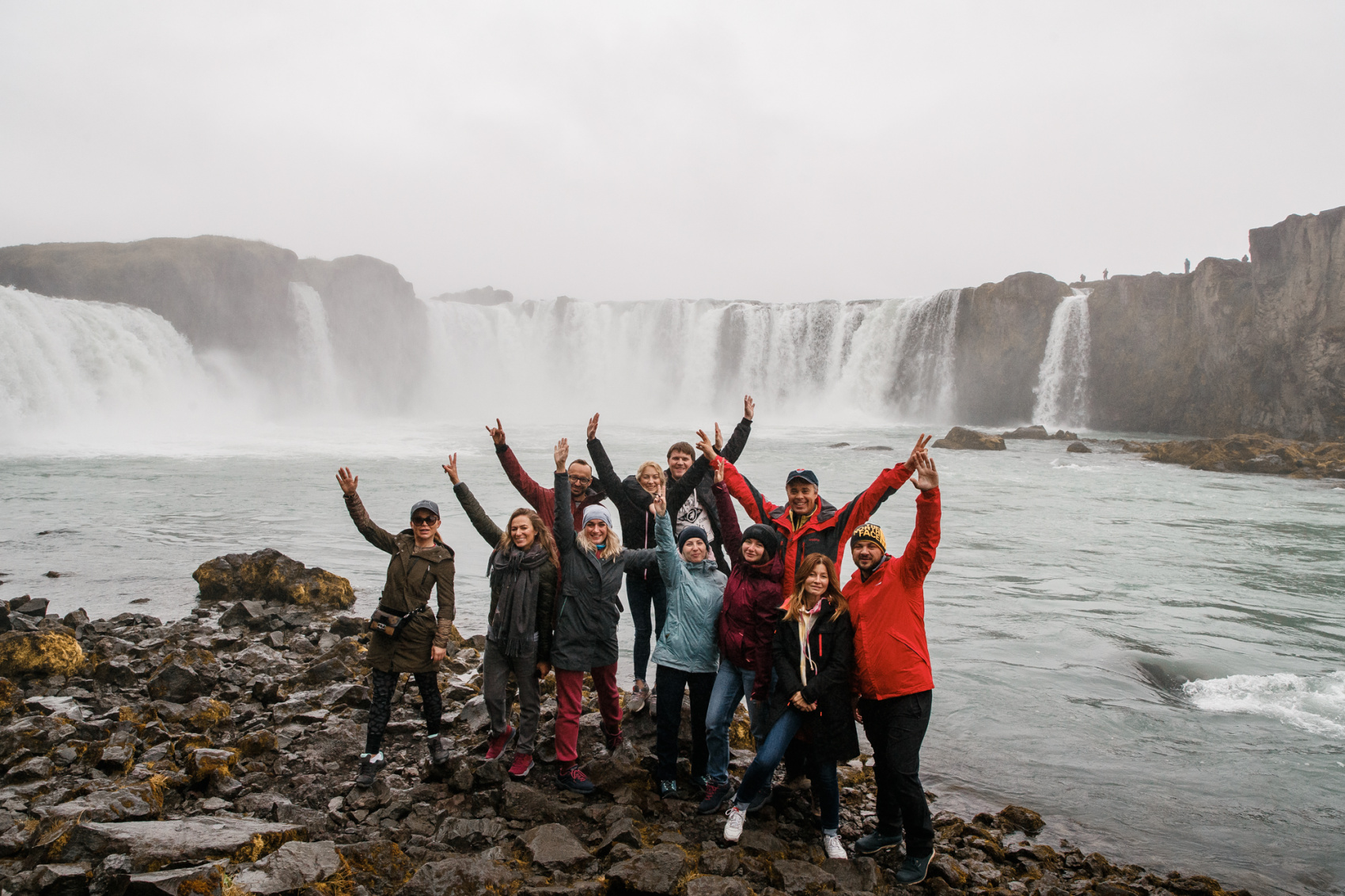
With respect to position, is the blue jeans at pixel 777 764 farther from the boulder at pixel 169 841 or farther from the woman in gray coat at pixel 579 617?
the boulder at pixel 169 841

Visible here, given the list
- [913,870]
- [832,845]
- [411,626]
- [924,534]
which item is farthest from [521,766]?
[924,534]

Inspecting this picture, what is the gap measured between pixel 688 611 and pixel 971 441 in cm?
3255

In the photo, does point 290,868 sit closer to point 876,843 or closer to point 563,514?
point 563,514

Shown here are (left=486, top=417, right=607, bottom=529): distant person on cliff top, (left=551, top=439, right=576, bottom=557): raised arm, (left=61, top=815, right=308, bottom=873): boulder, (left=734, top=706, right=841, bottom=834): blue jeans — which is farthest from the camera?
(left=486, top=417, right=607, bottom=529): distant person on cliff top

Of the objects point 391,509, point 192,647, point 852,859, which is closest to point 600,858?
point 852,859

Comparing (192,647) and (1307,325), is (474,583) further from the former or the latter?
(1307,325)

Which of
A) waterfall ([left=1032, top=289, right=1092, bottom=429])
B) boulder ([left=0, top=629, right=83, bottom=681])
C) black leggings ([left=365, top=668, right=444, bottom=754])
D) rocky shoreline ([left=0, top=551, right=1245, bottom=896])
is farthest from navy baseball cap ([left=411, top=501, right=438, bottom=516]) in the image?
waterfall ([left=1032, top=289, right=1092, bottom=429])

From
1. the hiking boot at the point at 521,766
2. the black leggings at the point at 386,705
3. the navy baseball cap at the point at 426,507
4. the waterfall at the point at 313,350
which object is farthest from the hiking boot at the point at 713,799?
the waterfall at the point at 313,350

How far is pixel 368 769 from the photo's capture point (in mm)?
4367

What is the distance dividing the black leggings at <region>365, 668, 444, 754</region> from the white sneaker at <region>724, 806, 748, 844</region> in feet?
6.36

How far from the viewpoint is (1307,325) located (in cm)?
3744

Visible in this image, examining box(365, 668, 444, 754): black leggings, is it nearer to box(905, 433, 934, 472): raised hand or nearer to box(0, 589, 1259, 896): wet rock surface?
box(0, 589, 1259, 896): wet rock surface

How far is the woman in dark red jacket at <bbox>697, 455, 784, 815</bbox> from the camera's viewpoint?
406 cm

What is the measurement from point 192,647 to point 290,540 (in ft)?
23.2
